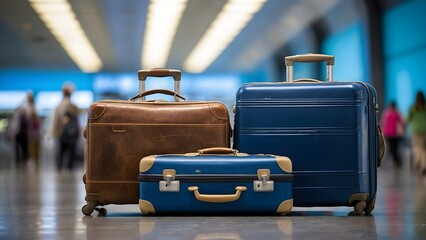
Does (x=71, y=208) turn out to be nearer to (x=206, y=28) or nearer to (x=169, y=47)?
(x=206, y=28)

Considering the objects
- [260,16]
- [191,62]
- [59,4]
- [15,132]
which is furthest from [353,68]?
[191,62]

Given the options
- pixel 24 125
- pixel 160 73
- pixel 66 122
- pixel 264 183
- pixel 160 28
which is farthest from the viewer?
pixel 160 28

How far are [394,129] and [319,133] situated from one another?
37.3 ft

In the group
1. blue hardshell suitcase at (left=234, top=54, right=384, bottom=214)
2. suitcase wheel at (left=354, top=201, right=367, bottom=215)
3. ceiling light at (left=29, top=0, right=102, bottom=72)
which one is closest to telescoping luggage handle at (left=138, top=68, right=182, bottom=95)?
blue hardshell suitcase at (left=234, top=54, right=384, bottom=214)

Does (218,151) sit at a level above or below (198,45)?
below

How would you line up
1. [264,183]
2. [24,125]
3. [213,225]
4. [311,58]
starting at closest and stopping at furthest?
[213,225], [264,183], [311,58], [24,125]

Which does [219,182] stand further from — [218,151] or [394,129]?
[394,129]

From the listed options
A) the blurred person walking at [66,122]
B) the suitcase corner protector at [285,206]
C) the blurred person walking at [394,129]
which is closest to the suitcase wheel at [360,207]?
the suitcase corner protector at [285,206]

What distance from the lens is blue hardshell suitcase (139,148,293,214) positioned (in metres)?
4.01

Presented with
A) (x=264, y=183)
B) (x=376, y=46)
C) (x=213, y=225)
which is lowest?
(x=213, y=225)

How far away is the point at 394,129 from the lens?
15.3m

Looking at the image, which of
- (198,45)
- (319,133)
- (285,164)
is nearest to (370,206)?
(319,133)

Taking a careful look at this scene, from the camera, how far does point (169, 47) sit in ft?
94.0

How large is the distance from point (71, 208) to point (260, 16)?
17.7 metres
